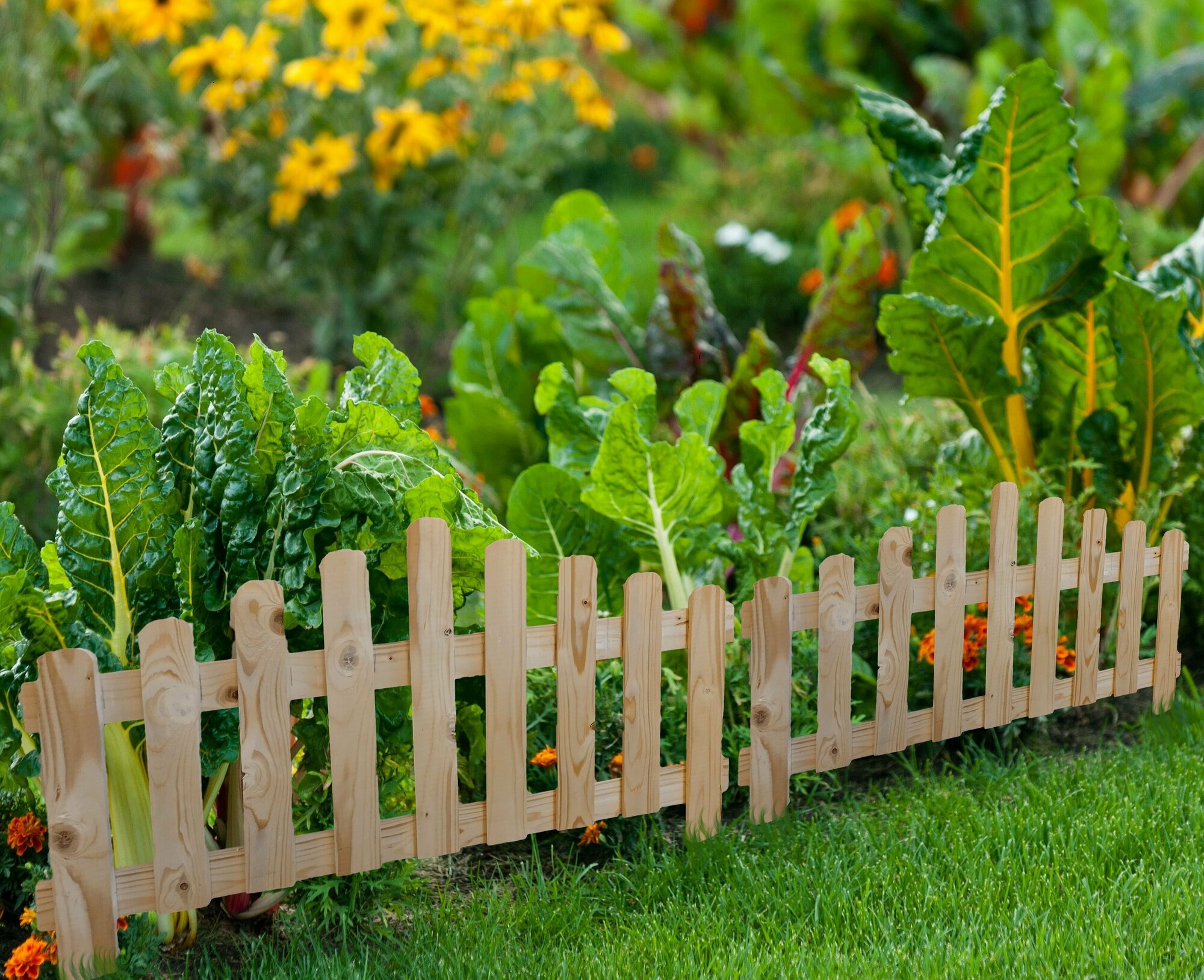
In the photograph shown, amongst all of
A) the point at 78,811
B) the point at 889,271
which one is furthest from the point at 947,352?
the point at 889,271

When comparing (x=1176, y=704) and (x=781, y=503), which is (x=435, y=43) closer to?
(x=781, y=503)

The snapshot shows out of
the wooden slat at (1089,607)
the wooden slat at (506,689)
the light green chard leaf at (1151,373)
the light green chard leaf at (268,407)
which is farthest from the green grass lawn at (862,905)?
the light green chard leaf at (1151,373)

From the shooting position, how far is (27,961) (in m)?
1.87

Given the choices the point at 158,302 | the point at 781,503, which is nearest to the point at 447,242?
the point at 158,302

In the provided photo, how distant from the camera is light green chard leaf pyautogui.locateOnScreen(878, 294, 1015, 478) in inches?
115

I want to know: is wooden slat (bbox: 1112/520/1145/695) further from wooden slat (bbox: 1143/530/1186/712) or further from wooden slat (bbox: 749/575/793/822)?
wooden slat (bbox: 749/575/793/822)

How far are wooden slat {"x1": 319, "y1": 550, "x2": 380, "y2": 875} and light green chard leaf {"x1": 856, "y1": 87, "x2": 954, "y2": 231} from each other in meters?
1.94

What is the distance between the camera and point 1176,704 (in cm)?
293

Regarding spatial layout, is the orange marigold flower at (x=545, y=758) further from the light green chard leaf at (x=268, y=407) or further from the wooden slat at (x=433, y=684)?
the light green chard leaf at (x=268, y=407)

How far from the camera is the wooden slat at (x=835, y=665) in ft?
7.79

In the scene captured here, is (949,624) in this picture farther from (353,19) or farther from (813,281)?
(813,281)

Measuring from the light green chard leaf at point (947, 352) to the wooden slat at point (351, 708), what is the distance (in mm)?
1598

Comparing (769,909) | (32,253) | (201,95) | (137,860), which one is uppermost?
(201,95)

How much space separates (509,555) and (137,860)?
816mm
